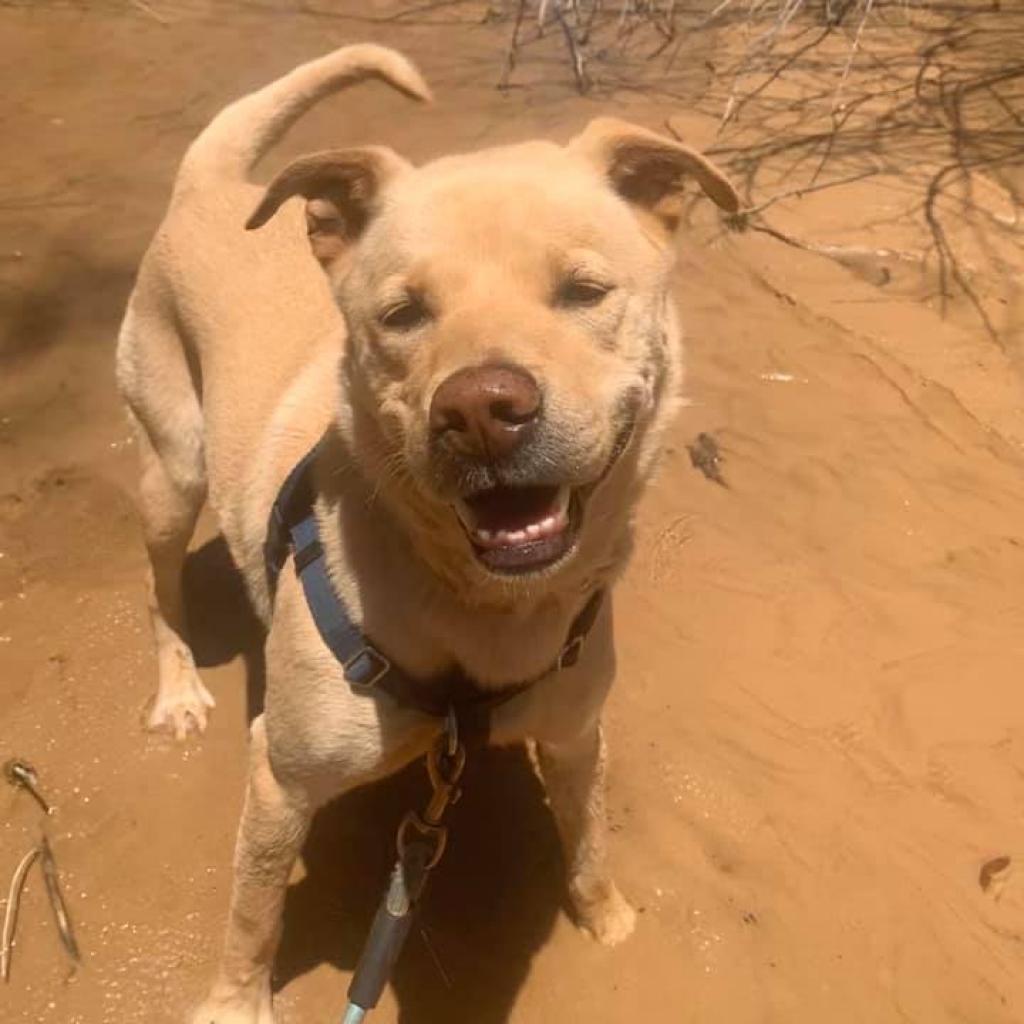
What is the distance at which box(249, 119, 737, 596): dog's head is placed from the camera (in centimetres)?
161

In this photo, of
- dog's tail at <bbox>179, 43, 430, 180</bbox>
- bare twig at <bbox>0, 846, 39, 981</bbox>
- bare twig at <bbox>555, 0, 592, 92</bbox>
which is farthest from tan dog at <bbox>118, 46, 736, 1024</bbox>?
bare twig at <bbox>555, 0, 592, 92</bbox>

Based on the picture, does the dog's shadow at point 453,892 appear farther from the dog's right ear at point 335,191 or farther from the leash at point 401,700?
the dog's right ear at point 335,191

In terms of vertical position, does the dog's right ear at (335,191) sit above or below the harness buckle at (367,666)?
above

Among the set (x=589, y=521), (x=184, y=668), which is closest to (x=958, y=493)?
(x=589, y=521)

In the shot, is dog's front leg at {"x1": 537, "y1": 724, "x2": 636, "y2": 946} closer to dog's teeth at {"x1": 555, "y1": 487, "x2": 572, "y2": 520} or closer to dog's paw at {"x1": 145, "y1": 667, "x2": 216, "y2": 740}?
dog's teeth at {"x1": 555, "y1": 487, "x2": 572, "y2": 520}

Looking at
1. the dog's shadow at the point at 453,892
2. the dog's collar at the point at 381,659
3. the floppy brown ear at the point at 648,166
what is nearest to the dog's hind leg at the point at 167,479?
the dog's shadow at the point at 453,892

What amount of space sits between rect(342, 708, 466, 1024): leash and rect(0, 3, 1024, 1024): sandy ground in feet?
1.98

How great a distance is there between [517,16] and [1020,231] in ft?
11.1

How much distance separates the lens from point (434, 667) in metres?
1.91

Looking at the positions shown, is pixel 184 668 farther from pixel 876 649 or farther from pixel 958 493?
pixel 958 493

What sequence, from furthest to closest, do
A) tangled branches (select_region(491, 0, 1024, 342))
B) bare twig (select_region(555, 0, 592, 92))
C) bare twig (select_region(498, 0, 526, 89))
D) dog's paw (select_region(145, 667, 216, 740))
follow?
1. bare twig (select_region(498, 0, 526, 89))
2. bare twig (select_region(555, 0, 592, 92))
3. tangled branches (select_region(491, 0, 1024, 342))
4. dog's paw (select_region(145, 667, 216, 740))

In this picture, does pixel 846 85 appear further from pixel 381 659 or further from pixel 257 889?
pixel 257 889

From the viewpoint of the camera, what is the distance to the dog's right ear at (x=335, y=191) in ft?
6.31

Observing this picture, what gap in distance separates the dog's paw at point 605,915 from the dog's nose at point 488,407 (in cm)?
139
